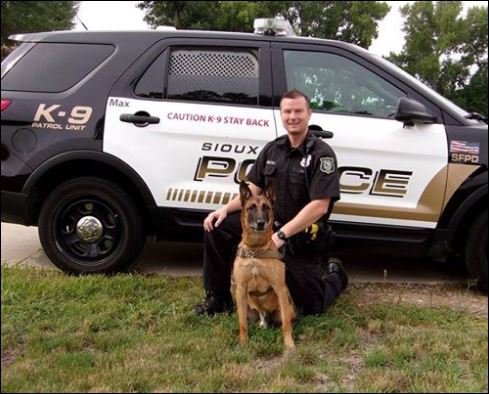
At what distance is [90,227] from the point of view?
4230 mm

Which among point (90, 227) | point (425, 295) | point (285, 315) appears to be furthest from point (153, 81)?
point (425, 295)

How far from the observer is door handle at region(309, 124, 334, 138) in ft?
13.1

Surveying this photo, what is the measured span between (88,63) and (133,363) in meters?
2.43

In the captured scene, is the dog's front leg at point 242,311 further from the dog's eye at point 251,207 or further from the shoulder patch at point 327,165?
the shoulder patch at point 327,165

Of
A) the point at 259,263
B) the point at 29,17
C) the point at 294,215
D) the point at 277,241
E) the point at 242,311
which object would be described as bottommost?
the point at 242,311

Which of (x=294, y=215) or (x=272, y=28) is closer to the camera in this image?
(x=294, y=215)

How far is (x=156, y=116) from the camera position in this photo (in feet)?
13.4

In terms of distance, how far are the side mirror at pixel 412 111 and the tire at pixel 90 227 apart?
6.69 feet

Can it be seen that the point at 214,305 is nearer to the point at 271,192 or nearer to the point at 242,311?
the point at 242,311

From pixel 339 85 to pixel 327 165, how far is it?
1083 millimetres

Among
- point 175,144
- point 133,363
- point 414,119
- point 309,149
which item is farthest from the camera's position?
point 175,144

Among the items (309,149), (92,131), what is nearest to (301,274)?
(309,149)

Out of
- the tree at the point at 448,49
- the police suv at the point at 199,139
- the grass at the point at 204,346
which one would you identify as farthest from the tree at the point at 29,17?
the grass at the point at 204,346

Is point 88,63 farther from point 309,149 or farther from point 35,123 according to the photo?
point 309,149
